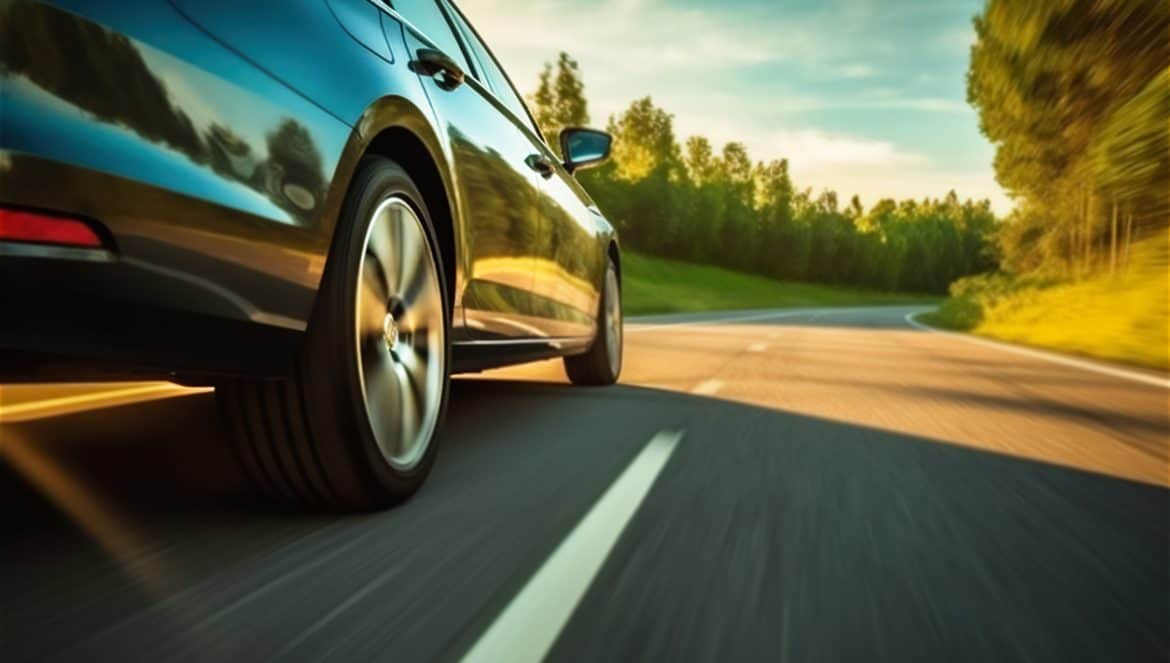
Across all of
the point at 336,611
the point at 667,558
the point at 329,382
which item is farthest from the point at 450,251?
the point at 336,611

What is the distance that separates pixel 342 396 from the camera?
3102mm

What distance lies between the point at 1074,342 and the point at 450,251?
14314mm

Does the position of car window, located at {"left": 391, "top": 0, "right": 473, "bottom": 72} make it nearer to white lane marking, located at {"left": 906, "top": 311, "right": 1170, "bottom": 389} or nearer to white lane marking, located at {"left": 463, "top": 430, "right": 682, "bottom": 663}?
white lane marking, located at {"left": 463, "top": 430, "right": 682, "bottom": 663}

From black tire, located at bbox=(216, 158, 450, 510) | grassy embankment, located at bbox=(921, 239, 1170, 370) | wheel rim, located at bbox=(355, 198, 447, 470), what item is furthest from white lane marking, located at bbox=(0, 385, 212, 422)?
grassy embankment, located at bbox=(921, 239, 1170, 370)

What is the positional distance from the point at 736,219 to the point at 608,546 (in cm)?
10591

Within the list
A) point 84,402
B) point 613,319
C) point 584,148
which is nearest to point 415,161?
point 84,402

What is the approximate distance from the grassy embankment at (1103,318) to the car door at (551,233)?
829cm

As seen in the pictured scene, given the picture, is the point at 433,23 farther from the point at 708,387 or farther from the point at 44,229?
the point at 708,387

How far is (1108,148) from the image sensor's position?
14891 millimetres

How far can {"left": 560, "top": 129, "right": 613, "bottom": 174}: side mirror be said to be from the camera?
22.0 feet

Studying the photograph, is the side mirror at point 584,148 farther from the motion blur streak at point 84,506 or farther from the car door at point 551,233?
the motion blur streak at point 84,506

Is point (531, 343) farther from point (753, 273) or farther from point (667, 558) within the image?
point (753, 273)

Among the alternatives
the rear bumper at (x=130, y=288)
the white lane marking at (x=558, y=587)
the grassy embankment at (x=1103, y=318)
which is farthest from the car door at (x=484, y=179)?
the grassy embankment at (x=1103, y=318)

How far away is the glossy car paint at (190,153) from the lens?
211 centimetres
